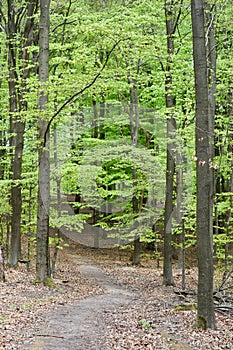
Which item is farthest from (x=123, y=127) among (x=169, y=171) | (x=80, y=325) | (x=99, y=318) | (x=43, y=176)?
(x=80, y=325)

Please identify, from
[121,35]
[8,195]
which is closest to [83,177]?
[8,195]

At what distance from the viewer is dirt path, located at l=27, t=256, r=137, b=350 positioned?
6.68 meters

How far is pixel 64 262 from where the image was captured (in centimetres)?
2181

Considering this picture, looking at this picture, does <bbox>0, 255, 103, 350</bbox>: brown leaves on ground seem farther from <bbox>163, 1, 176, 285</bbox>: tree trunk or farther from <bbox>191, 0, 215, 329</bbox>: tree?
<bbox>191, 0, 215, 329</bbox>: tree

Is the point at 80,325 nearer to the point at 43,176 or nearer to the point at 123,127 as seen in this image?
the point at 43,176

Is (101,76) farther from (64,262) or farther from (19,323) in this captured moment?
(64,262)

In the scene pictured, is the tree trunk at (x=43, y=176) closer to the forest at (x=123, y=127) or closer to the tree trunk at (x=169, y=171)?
the forest at (x=123, y=127)

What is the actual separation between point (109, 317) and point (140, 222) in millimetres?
11180

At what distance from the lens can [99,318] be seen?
8938 millimetres

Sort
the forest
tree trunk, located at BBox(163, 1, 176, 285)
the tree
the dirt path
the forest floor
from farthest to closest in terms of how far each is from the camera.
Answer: tree trunk, located at BBox(163, 1, 176, 285), the forest, the tree, the forest floor, the dirt path

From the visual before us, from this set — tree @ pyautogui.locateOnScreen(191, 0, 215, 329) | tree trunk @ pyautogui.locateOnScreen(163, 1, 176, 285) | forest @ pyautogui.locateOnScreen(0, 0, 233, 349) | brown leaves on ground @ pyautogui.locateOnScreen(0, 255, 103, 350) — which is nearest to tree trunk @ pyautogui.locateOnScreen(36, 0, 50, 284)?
forest @ pyautogui.locateOnScreen(0, 0, 233, 349)

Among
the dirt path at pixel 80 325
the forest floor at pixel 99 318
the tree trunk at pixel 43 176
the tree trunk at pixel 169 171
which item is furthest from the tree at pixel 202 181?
the tree trunk at pixel 169 171

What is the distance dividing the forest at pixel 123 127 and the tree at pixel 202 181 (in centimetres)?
2

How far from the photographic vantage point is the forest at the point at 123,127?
9625 millimetres
